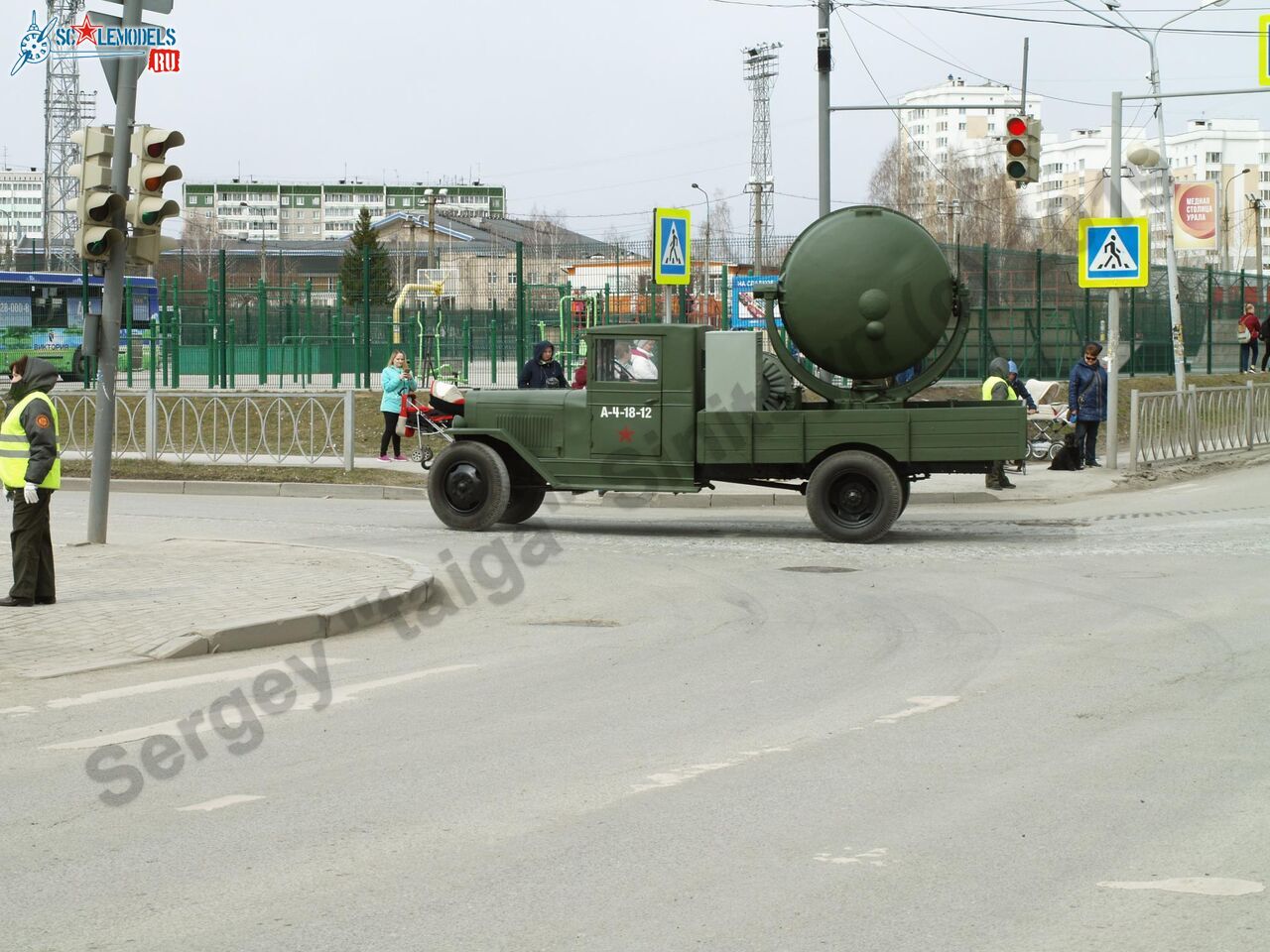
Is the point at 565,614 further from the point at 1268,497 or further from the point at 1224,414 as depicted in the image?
the point at 1224,414

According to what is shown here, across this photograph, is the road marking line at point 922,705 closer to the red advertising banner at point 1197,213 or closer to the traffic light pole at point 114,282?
the traffic light pole at point 114,282

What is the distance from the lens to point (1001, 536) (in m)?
15.9

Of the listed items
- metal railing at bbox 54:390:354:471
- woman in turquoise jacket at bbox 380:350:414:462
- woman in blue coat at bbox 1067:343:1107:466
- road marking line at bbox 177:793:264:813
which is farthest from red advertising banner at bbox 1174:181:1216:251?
road marking line at bbox 177:793:264:813

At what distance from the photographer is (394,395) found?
24.2 m

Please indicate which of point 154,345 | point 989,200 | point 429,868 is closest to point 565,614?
point 429,868

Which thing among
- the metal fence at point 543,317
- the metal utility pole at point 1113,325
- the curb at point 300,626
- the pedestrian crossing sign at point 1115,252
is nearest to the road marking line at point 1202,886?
the curb at point 300,626

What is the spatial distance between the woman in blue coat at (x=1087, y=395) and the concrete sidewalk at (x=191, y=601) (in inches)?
515

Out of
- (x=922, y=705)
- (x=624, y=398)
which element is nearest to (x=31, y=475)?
(x=922, y=705)

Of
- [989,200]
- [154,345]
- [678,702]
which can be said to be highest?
[989,200]

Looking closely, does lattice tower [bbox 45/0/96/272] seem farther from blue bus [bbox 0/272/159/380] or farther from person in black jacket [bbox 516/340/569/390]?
person in black jacket [bbox 516/340/569/390]

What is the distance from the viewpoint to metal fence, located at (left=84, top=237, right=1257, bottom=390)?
109 feet

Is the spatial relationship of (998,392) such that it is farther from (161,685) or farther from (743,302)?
(161,685)

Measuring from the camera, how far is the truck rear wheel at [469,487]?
16.4 meters

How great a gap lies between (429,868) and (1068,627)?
20.5 ft
